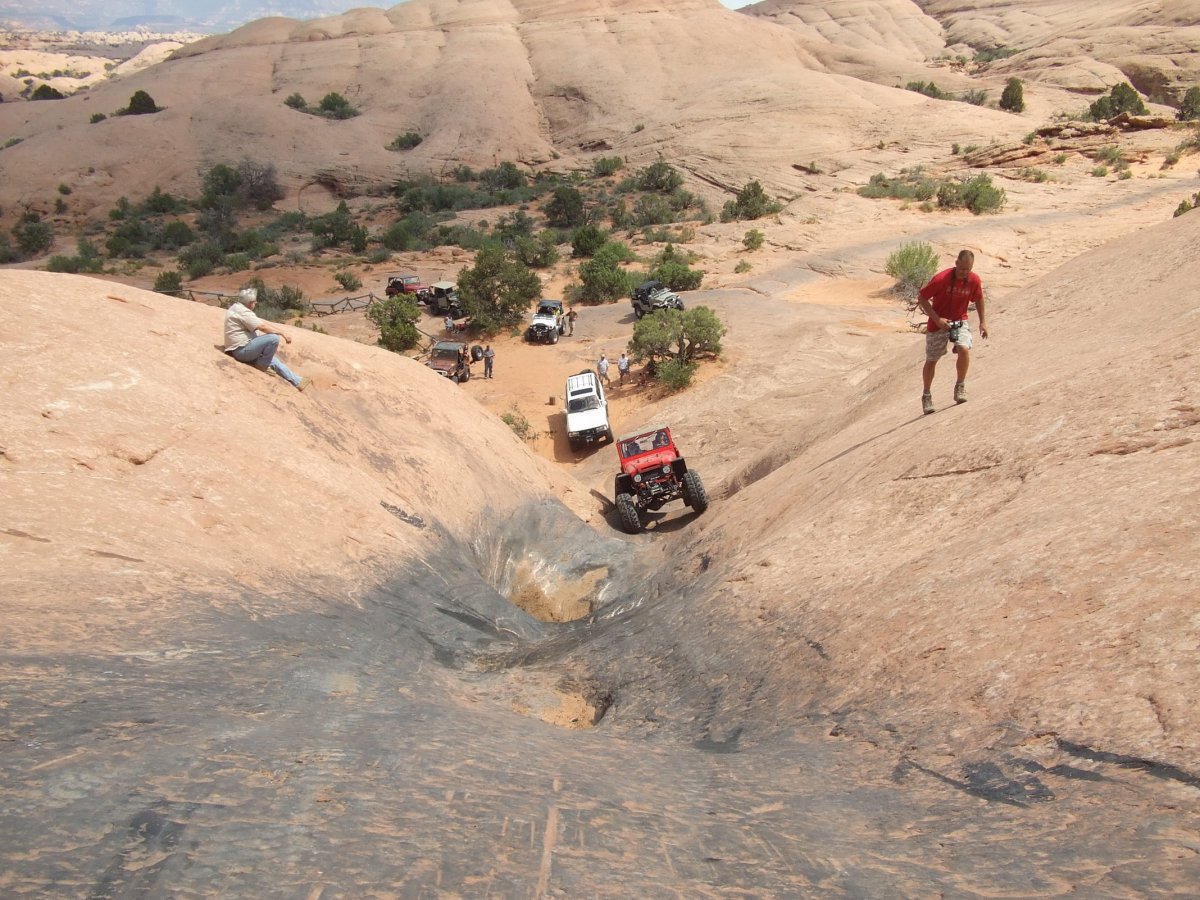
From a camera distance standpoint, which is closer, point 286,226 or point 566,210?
point 566,210

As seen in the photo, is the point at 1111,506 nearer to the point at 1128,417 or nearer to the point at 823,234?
the point at 1128,417

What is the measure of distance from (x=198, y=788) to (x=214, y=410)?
19.4 ft

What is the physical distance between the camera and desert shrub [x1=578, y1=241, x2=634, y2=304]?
116ft

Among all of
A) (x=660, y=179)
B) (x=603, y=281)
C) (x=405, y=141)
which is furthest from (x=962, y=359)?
(x=405, y=141)

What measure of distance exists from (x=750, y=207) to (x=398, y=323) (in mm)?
26120

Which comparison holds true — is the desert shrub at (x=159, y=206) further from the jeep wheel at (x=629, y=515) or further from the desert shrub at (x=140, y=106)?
the jeep wheel at (x=629, y=515)

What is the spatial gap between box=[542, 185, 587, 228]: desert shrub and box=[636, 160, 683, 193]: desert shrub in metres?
7.26

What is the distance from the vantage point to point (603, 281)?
35.3m

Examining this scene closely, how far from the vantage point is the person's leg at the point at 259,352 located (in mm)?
9180

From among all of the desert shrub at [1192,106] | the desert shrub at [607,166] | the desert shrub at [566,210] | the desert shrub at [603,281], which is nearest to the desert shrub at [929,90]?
the desert shrub at [1192,106]

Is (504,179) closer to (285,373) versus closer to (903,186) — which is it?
(903,186)

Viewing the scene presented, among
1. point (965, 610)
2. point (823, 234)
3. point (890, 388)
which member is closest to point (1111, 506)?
point (965, 610)

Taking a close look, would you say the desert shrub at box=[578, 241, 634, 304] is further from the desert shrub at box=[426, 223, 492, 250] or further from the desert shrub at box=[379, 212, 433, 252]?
the desert shrub at box=[379, 212, 433, 252]

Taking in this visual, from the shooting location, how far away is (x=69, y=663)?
12.9ft
